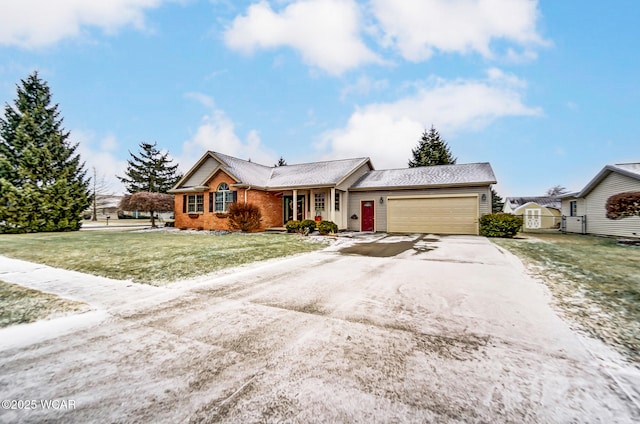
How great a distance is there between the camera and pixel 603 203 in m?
14.5

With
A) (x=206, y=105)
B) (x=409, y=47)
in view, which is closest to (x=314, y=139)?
(x=206, y=105)

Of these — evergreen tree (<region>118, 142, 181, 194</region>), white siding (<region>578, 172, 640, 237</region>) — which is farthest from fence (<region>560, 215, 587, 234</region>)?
evergreen tree (<region>118, 142, 181, 194</region>)

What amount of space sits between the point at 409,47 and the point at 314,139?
18849mm

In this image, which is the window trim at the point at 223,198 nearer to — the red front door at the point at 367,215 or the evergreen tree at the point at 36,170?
the red front door at the point at 367,215

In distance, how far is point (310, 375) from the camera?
1998 mm

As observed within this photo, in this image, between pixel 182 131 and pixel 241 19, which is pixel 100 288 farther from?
pixel 182 131

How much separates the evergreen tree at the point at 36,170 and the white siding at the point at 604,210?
3314 centimetres

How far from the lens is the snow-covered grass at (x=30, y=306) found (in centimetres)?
309

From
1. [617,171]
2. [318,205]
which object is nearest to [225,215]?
[318,205]

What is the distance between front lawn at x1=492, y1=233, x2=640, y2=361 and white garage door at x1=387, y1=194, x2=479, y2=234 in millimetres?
7540

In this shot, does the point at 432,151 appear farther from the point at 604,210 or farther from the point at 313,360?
the point at 313,360

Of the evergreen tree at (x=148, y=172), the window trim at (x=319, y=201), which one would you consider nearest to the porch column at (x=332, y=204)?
the window trim at (x=319, y=201)

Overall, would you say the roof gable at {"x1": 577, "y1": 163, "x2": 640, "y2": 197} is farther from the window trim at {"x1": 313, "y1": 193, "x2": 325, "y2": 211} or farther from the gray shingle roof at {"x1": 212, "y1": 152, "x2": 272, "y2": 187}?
the gray shingle roof at {"x1": 212, "y1": 152, "x2": 272, "y2": 187}

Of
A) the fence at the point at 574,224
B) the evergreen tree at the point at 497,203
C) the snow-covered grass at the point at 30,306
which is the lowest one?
the snow-covered grass at the point at 30,306
